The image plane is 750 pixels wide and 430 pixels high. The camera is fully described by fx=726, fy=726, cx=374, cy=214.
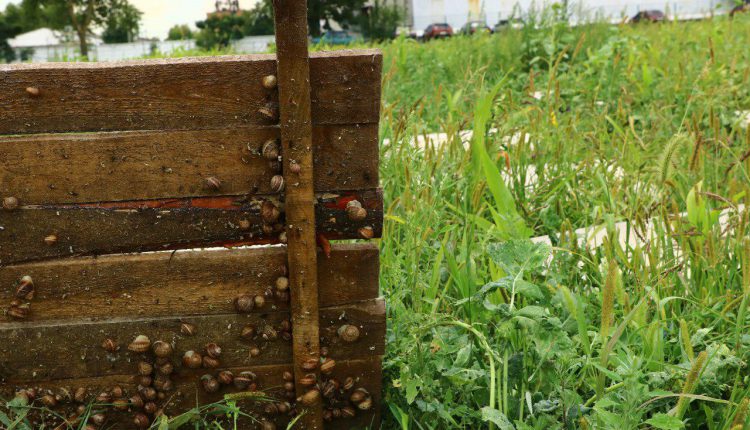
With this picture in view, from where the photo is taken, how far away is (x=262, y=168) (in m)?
1.83

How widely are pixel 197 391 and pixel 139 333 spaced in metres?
0.24

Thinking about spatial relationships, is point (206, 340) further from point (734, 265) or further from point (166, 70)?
point (734, 265)

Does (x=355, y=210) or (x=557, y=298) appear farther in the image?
(x=557, y=298)

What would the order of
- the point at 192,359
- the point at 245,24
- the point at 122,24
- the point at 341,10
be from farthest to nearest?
the point at 122,24 < the point at 245,24 < the point at 341,10 < the point at 192,359

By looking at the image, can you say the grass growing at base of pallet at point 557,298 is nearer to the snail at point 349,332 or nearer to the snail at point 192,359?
the snail at point 349,332

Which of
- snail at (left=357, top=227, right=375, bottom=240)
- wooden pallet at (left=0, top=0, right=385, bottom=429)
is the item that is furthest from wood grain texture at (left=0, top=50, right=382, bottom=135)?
snail at (left=357, top=227, right=375, bottom=240)

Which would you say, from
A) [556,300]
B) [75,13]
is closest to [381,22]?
[75,13]

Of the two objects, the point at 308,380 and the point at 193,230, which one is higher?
the point at 193,230

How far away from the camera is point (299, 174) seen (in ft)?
5.87

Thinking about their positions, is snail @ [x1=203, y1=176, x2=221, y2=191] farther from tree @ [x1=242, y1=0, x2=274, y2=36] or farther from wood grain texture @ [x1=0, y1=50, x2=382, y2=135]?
tree @ [x1=242, y1=0, x2=274, y2=36]

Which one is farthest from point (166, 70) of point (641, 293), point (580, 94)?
point (580, 94)

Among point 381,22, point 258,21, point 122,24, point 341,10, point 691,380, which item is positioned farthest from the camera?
point 122,24

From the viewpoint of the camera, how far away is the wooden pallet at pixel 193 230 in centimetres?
176

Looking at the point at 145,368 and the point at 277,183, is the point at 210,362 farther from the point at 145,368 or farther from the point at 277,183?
the point at 277,183
